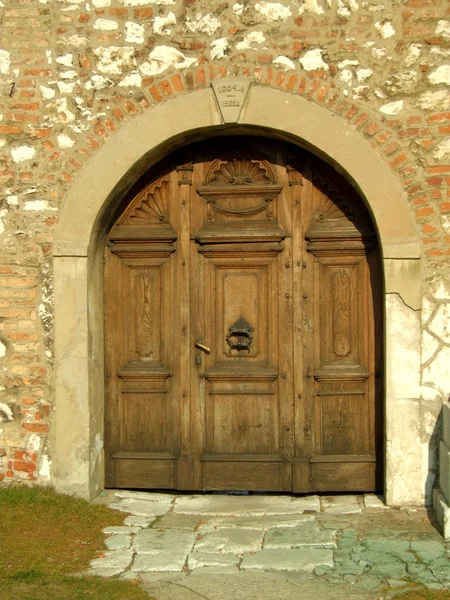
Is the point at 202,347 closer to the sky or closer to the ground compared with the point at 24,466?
closer to the sky

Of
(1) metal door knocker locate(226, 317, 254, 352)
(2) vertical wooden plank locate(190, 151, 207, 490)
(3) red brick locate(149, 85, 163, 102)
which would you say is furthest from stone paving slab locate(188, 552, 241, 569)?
(3) red brick locate(149, 85, 163, 102)

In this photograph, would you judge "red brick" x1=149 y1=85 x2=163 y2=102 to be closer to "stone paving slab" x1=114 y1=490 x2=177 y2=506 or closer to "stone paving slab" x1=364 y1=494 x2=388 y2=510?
"stone paving slab" x1=114 y1=490 x2=177 y2=506

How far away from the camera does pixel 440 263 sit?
486cm

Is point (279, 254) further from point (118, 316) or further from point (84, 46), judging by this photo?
point (84, 46)

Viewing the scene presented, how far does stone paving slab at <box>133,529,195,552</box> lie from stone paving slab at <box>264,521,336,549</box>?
0.44 meters

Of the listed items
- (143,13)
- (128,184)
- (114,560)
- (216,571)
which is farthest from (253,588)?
(143,13)

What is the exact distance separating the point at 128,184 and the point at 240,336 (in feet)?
4.04

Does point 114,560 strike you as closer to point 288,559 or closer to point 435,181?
point 288,559

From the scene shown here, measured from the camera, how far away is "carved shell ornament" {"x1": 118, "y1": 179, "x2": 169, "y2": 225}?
17.7 ft

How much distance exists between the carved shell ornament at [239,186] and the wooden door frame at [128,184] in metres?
0.23

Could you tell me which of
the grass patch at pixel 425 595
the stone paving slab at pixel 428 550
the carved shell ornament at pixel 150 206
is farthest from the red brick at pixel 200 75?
the grass patch at pixel 425 595

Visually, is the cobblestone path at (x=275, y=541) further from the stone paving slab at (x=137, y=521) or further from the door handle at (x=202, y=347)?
the door handle at (x=202, y=347)

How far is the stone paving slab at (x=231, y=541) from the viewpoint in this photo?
4355 millimetres

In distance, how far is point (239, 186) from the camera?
532cm
